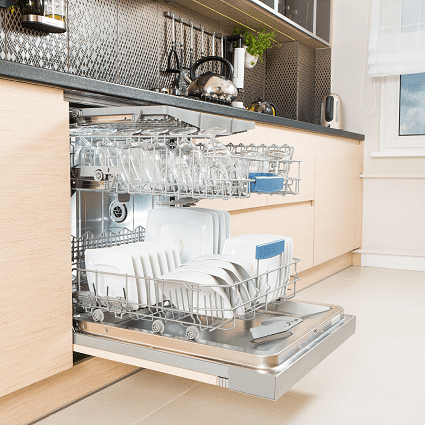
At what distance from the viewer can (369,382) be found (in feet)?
5.33

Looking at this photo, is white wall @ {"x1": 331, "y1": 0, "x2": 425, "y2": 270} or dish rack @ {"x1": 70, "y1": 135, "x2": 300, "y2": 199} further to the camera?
white wall @ {"x1": 331, "y1": 0, "x2": 425, "y2": 270}

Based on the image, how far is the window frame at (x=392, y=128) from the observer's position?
143 inches

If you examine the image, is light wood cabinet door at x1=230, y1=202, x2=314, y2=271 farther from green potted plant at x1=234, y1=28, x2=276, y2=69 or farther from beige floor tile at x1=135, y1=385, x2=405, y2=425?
green potted plant at x1=234, y1=28, x2=276, y2=69

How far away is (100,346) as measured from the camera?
1178 millimetres

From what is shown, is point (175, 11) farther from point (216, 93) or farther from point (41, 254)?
point (41, 254)

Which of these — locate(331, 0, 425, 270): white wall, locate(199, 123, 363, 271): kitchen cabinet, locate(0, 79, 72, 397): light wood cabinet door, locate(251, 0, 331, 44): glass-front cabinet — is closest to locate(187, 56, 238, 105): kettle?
locate(199, 123, 363, 271): kitchen cabinet

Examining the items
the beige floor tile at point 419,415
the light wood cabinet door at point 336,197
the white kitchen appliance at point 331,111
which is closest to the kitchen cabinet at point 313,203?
the light wood cabinet door at point 336,197

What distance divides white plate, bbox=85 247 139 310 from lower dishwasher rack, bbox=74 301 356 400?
68 mm

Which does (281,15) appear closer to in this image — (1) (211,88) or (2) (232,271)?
(1) (211,88)

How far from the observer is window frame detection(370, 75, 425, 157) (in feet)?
11.9

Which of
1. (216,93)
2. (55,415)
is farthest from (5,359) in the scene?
(216,93)

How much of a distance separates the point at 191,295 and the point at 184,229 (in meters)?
0.35

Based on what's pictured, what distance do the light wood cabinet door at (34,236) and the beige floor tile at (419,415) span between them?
0.92m

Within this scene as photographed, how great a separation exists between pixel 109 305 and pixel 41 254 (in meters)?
0.20
